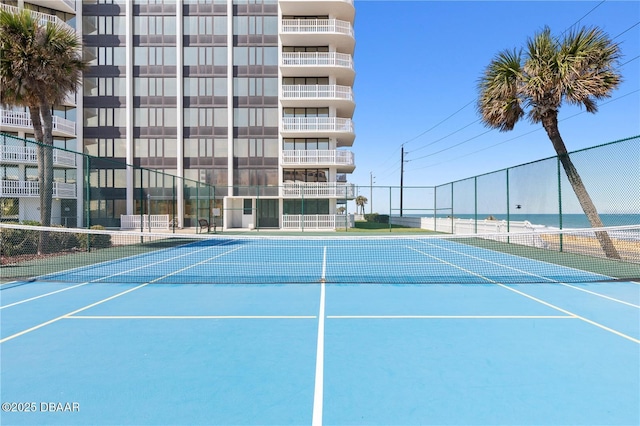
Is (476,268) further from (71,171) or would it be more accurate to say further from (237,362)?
(71,171)

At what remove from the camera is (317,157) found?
32344 millimetres

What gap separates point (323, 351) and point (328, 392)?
1.06 meters

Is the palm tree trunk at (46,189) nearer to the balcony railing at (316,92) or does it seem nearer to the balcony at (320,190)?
the balcony at (320,190)

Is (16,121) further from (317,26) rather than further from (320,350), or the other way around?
(320,350)

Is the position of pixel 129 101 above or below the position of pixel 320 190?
above

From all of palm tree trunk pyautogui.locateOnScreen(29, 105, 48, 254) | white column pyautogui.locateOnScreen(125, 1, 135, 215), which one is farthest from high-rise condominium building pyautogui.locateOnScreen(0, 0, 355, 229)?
palm tree trunk pyautogui.locateOnScreen(29, 105, 48, 254)

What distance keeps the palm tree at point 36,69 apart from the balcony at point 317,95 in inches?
735

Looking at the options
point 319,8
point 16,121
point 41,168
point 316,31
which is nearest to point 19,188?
point 16,121

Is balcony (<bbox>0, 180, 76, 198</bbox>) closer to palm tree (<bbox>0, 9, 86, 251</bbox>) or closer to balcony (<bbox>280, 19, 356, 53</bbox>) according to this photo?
palm tree (<bbox>0, 9, 86, 251</bbox>)

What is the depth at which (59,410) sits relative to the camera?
3.55 meters

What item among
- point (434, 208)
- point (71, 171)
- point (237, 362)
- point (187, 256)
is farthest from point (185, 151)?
point (237, 362)

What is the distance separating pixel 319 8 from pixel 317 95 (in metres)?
8.38

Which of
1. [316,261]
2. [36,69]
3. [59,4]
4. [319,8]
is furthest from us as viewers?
[319,8]

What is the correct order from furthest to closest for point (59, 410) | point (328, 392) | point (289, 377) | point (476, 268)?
point (476, 268)
point (289, 377)
point (328, 392)
point (59, 410)
